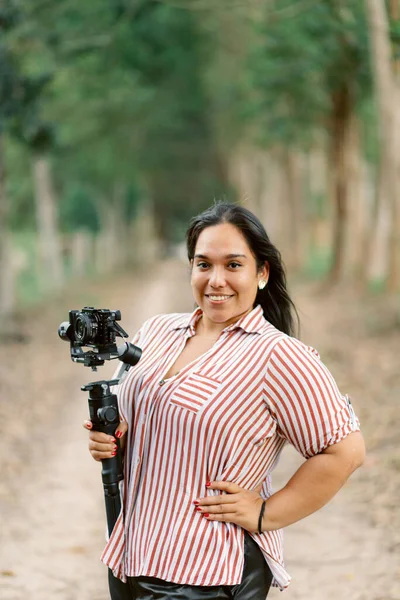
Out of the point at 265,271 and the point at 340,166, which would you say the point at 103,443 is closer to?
the point at 265,271

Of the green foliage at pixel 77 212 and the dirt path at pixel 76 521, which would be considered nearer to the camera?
the dirt path at pixel 76 521

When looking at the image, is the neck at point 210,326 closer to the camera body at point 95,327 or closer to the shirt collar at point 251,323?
the shirt collar at point 251,323

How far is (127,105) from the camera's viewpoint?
67.0ft

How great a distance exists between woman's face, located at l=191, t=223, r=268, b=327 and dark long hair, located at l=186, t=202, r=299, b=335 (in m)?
0.02

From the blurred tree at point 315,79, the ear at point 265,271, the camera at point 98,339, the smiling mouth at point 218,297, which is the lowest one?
the camera at point 98,339

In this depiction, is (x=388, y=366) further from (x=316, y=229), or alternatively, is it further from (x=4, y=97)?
(x=316, y=229)

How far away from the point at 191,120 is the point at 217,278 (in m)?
29.8

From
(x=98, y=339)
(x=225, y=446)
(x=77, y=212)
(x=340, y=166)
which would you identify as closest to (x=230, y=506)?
(x=225, y=446)

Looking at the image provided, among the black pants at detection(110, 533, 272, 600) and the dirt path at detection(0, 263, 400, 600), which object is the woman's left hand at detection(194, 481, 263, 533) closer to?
the black pants at detection(110, 533, 272, 600)

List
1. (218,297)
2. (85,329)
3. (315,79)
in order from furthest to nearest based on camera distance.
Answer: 1. (315,79)
2. (218,297)
3. (85,329)

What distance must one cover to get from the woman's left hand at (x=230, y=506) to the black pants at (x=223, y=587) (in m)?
0.10

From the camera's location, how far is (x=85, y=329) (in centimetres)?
226

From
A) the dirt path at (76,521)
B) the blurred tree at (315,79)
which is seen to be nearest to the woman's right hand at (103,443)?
the dirt path at (76,521)

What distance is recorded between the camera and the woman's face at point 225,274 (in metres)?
2.37
